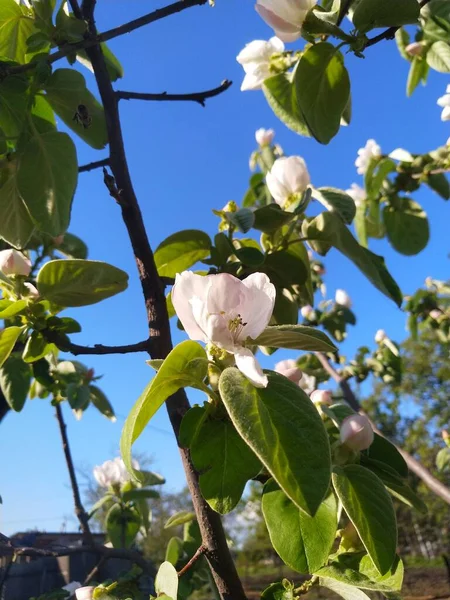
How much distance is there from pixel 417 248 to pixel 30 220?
88 centimetres

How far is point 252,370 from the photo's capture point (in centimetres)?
35

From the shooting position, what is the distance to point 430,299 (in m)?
2.08

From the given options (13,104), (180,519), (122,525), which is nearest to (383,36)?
(13,104)

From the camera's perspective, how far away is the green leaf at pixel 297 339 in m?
0.39

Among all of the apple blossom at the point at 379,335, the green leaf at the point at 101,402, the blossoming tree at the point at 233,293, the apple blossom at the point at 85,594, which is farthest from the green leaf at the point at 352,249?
the apple blossom at the point at 379,335

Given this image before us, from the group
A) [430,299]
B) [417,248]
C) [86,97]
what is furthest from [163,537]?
[86,97]

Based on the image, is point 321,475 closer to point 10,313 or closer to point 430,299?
point 10,313

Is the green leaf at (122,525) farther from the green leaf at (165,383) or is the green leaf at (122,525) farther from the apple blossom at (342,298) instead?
the apple blossom at (342,298)

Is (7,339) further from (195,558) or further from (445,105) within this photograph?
(445,105)

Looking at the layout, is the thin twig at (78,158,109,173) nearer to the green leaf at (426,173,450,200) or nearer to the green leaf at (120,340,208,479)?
the green leaf at (120,340,208,479)

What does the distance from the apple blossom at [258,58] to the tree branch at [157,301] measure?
254 millimetres

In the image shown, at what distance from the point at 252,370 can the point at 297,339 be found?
0.19 feet

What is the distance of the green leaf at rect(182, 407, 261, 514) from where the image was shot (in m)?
0.39

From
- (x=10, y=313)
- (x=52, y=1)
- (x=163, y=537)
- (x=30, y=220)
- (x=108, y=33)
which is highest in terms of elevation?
(x=52, y=1)
